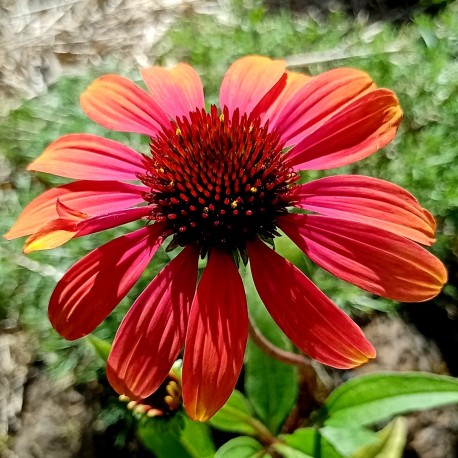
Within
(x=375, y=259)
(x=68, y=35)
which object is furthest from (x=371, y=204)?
(x=68, y=35)

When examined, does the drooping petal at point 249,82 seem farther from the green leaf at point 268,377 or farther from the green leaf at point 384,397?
the green leaf at point 384,397

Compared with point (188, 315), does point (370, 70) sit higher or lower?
higher

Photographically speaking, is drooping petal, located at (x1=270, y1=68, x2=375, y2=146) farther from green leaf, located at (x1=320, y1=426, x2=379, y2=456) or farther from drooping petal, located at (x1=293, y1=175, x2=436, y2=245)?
green leaf, located at (x1=320, y1=426, x2=379, y2=456)

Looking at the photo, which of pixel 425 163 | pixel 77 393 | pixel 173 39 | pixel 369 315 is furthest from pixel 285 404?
pixel 173 39

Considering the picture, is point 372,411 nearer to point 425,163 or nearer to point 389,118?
point 389,118

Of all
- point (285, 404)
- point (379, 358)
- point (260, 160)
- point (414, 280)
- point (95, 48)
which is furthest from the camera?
point (95, 48)

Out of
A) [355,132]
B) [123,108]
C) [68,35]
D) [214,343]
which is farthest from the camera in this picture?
[68,35]

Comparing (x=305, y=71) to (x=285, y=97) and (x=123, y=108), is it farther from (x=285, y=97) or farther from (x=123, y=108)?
(x=123, y=108)
